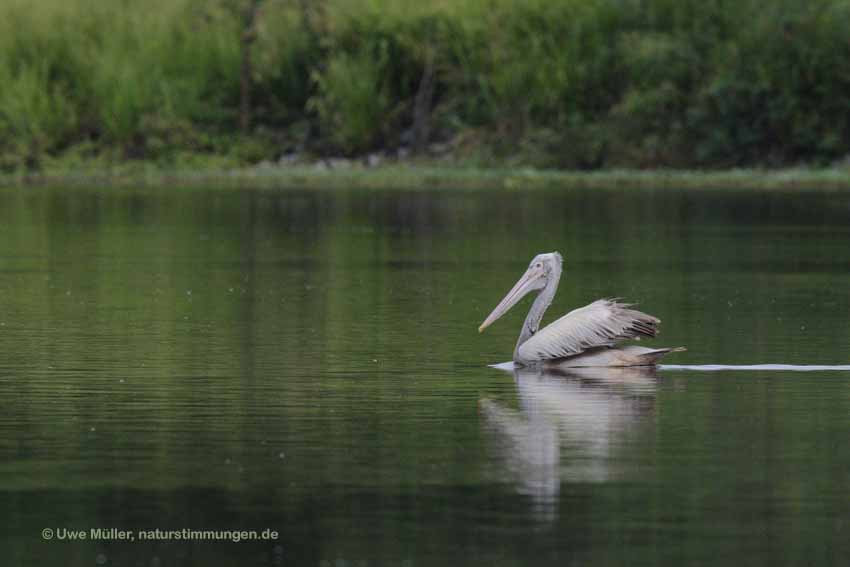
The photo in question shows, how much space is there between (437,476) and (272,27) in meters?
47.2

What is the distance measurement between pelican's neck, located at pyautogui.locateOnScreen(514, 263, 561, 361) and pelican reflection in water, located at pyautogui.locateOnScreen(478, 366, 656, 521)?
0.85 ft

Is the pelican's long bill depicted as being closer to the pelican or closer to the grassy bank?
the pelican

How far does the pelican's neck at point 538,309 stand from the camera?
16.4 m

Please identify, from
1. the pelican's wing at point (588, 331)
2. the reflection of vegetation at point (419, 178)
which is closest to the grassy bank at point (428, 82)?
the reflection of vegetation at point (419, 178)

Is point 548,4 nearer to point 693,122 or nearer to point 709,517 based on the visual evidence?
point 693,122

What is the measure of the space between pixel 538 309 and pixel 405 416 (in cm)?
320

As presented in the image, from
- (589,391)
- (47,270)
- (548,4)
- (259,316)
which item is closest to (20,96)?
(548,4)

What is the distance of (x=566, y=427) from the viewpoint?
1321 centimetres

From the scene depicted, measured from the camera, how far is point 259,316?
20.5 metres

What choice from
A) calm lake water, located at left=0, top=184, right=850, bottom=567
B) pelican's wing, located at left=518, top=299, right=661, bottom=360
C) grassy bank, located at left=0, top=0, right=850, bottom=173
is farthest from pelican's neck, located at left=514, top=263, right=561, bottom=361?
grassy bank, located at left=0, top=0, right=850, bottom=173

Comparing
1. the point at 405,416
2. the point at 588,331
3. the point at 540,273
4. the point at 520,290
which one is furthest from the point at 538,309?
the point at 405,416

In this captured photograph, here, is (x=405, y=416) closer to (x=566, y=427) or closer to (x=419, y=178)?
(x=566, y=427)

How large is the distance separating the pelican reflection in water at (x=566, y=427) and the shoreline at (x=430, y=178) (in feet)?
106

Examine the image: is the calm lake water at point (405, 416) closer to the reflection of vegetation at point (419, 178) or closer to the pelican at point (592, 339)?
the pelican at point (592, 339)
